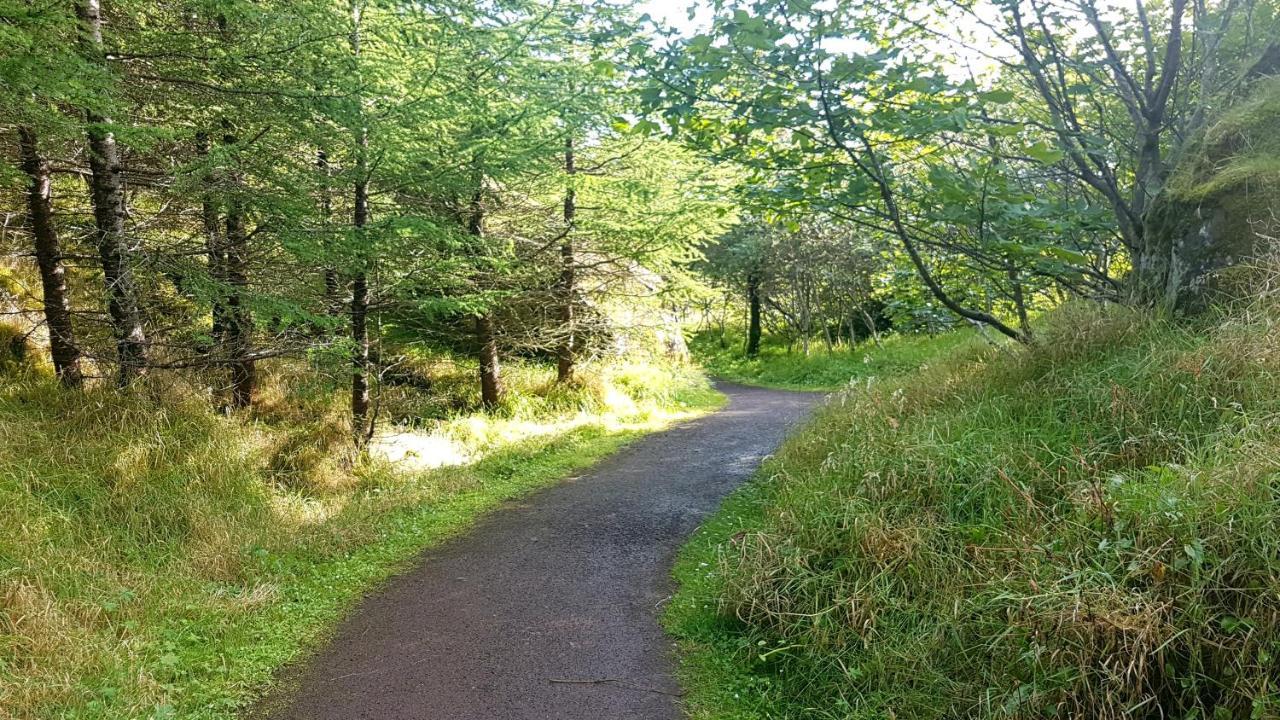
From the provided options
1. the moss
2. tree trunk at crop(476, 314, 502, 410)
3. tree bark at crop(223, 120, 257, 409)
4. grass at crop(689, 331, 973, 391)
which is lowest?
grass at crop(689, 331, 973, 391)

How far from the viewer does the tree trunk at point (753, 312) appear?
22.4 m

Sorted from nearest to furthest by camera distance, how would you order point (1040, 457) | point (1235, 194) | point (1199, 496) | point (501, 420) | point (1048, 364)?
point (1199, 496)
point (1040, 457)
point (1235, 194)
point (1048, 364)
point (501, 420)

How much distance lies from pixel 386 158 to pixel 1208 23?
23.9 ft

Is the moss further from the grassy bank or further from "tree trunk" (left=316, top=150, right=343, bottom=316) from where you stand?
"tree trunk" (left=316, top=150, right=343, bottom=316)

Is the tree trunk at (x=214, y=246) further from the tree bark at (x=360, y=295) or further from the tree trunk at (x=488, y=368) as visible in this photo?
the tree trunk at (x=488, y=368)

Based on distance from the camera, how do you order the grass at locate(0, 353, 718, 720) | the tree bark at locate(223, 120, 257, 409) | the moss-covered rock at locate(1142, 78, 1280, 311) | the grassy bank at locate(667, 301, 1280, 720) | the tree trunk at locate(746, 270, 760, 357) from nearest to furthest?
the grassy bank at locate(667, 301, 1280, 720), the grass at locate(0, 353, 718, 720), the moss-covered rock at locate(1142, 78, 1280, 311), the tree bark at locate(223, 120, 257, 409), the tree trunk at locate(746, 270, 760, 357)

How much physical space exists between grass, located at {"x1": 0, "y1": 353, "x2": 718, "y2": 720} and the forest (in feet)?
0.11

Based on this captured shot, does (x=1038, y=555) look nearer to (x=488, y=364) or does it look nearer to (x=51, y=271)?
(x=51, y=271)

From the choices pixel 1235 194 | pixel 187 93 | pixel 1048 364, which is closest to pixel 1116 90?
pixel 1235 194

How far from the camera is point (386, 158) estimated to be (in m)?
7.12

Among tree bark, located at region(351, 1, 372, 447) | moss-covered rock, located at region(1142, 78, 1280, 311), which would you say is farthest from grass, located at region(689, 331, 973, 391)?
tree bark, located at region(351, 1, 372, 447)

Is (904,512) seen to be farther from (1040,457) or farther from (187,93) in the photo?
(187,93)

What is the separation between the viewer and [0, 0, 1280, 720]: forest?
331 cm

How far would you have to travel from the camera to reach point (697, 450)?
985cm
